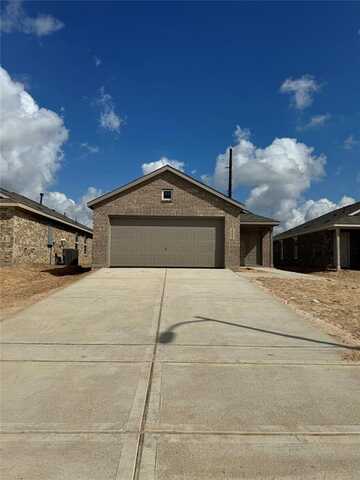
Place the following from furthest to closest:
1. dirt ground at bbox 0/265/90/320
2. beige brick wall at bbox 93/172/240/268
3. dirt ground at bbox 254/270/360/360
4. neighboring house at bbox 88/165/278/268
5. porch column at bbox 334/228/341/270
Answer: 1. porch column at bbox 334/228/341/270
2. neighboring house at bbox 88/165/278/268
3. beige brick wall at bbox 93/172/240/268
4. dirt ground at bbox 0/265/90/320
5. dirt ground at bbox 254/270/360/360

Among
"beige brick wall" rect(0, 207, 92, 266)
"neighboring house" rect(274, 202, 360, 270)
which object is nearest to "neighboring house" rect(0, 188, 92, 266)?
"beige brick wall" rect(0, 207, 92, 266)

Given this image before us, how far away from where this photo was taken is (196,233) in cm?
1792

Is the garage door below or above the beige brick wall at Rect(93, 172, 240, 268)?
below

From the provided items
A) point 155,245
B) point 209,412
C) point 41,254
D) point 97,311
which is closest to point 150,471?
point 209,412

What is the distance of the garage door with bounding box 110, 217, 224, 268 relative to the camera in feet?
57.7

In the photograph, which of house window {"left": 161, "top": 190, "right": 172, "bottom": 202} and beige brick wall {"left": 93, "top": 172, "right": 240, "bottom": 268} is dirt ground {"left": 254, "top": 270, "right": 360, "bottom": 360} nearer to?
beige brick wall {"left": 93, "top": 172, "right": 240, "bottom": 268}

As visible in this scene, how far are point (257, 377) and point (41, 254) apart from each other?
2037 centimetres

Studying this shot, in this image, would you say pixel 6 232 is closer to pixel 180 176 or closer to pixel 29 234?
pixel 29 234

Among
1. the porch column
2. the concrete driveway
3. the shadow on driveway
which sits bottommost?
the concrete driveway

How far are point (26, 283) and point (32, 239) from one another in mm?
6443

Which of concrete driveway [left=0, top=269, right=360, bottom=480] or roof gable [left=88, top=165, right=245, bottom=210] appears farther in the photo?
roof gable [left=88, top=165, right=245, bottom=210]

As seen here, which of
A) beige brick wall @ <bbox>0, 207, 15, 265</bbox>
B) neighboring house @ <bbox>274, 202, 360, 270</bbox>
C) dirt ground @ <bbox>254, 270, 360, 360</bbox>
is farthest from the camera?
neighboring house @ <bbox>274, 202, 360, 270</bbox>

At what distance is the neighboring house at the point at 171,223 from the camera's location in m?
17.6

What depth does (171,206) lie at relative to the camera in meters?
17.8
